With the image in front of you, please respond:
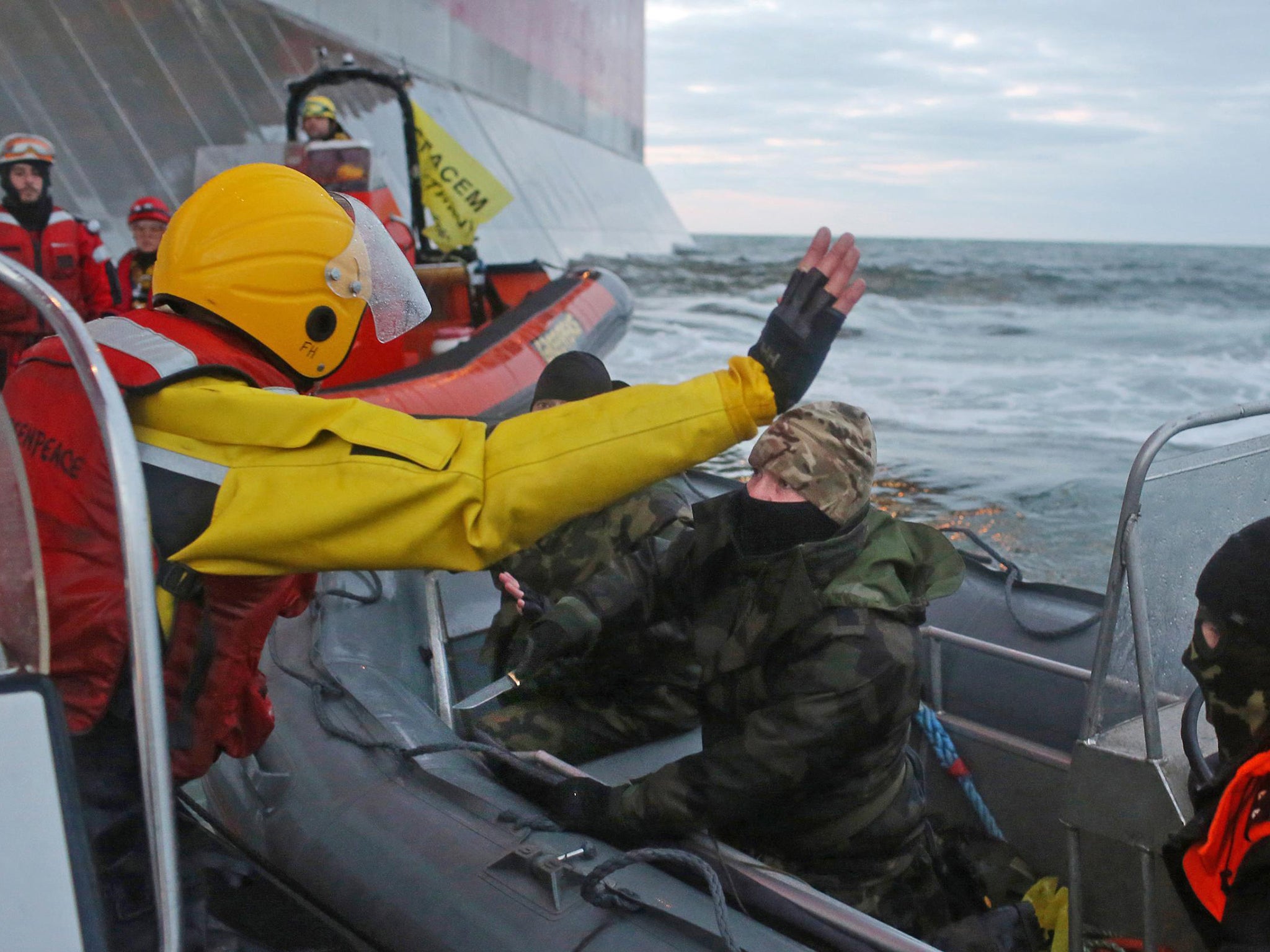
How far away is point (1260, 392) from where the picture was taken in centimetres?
1521

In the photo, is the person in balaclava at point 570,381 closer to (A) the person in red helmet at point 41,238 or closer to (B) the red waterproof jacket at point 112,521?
(B) the red waterproof jacket at point 112,521

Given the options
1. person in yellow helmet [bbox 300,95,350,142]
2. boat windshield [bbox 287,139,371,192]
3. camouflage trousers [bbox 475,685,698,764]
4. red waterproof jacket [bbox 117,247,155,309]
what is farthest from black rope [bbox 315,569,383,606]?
person in yellow helmet [bbox 300,95,350,142]

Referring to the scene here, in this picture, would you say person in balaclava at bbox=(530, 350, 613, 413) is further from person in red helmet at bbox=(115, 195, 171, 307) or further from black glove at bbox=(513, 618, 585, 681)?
person in red helmet at bbox=(115, 195, 171, 307)

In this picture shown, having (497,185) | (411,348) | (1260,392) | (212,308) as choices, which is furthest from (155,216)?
(1260,392)

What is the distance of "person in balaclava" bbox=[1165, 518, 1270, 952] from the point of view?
1279 millimetres

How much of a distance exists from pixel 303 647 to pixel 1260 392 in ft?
51.2

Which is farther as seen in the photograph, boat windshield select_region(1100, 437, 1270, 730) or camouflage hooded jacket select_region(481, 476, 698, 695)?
camouflage hooded jacket select_region(481, 476, 698, 695)

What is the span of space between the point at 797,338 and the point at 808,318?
3 centimetres

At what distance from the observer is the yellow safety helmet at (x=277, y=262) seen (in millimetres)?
1383

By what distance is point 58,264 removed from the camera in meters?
5.21

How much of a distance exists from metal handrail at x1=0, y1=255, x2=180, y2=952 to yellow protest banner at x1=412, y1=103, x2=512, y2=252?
20.7 feet

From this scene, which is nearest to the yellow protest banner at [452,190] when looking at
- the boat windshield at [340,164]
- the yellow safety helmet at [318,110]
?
the yellow safety helmet at [318,110]

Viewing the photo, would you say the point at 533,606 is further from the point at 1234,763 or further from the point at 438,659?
the point at 1234,763

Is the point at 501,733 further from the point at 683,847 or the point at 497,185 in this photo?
the point at 497,185
